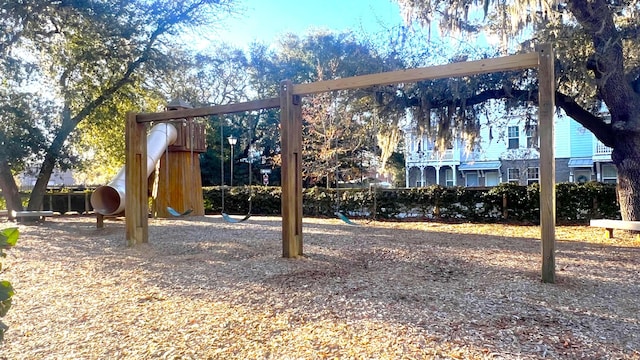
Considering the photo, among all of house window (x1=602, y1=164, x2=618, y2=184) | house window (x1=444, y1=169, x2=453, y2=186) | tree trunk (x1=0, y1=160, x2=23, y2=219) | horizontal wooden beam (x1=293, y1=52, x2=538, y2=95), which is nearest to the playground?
horizontal wooden beam (x1=293, y1=52, x2=538, y2=95)

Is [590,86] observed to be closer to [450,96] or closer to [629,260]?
[450,96]

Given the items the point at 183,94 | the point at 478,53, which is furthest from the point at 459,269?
the point at 183,94

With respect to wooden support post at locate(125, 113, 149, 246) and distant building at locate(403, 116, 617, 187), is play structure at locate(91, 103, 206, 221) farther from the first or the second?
distant building at locate(403, 116, 617, 187)

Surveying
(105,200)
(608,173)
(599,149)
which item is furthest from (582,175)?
(105,200)

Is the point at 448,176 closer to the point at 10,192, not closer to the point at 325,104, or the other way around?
the point at 325,104

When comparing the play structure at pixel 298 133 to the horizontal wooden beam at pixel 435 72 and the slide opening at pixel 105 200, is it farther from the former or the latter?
the slide opening at pixel 105 200

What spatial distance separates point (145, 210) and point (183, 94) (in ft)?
32.6

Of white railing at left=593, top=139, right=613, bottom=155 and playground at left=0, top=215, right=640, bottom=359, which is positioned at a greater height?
white railing at left=593, top=139, right=613, bottom=155

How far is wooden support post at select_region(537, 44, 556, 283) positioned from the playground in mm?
260

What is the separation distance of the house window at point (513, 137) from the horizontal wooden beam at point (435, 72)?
15.8 meters

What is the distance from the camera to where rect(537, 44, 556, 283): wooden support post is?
4.01 meters

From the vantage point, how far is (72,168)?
40.4ft

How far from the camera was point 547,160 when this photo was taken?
400 cm

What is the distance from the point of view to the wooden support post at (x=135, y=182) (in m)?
6.49
